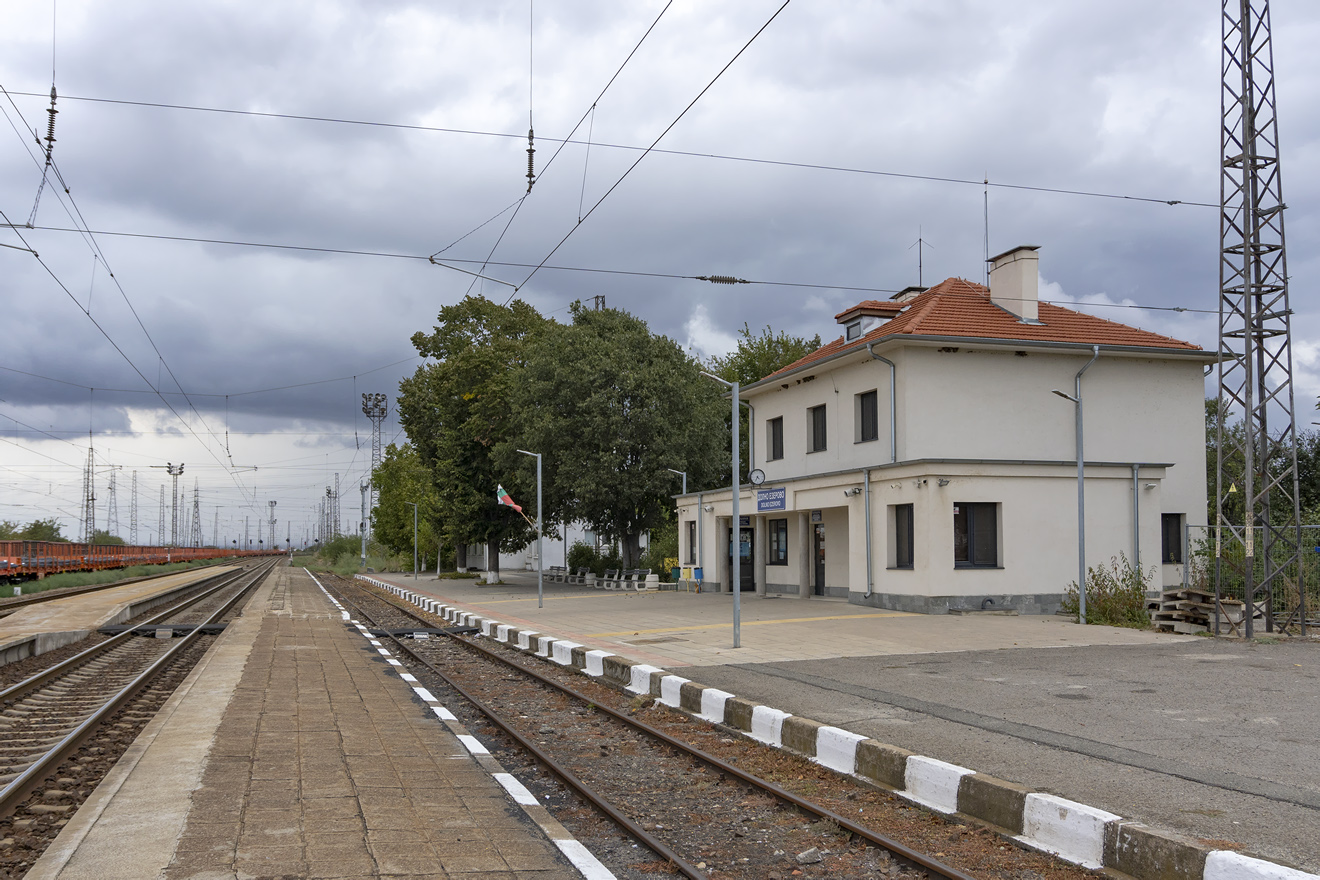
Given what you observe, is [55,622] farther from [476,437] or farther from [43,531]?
[43,531]

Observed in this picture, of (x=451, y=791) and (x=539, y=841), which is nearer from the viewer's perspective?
(x=539, y=841)

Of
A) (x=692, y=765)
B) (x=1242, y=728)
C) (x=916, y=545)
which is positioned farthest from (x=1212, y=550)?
(x=692, y=765)

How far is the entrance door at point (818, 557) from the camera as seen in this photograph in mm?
26950

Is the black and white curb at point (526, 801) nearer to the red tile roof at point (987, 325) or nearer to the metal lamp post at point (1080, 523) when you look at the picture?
the metal lamp post at point (1080, 523)

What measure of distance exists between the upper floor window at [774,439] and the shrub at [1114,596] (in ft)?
32.4

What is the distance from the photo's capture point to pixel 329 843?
18.4ft

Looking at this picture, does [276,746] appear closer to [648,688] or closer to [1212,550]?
[648,688]

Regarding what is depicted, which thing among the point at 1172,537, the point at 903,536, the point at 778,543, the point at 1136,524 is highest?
the point at 1136,524

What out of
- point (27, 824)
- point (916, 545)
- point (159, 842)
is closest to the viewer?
point (159, 842)

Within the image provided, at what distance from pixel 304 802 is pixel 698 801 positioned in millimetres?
2656

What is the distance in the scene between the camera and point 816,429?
2750 centimetres

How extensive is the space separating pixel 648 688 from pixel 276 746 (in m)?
4.84

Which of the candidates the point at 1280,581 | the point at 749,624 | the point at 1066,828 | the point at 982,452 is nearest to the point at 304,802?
the point at 1066,828

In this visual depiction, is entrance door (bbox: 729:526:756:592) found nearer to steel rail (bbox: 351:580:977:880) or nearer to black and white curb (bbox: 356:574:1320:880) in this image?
steel rail (bbox: 351:580:977:880)
